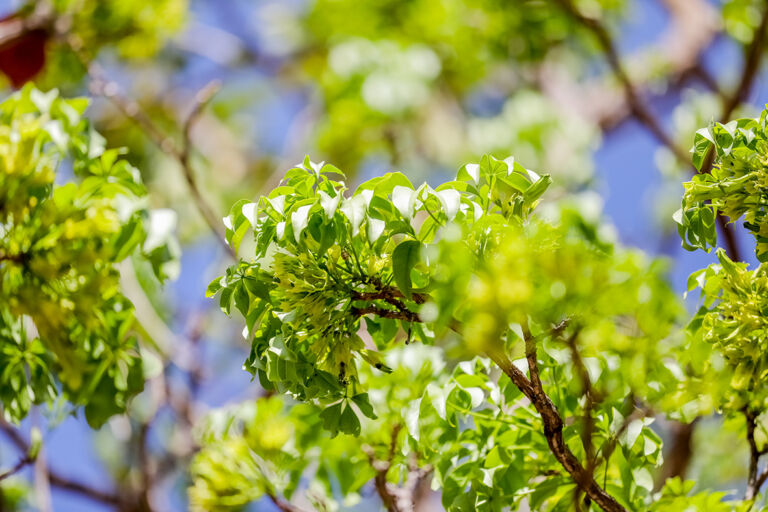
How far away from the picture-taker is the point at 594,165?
2.52 meters

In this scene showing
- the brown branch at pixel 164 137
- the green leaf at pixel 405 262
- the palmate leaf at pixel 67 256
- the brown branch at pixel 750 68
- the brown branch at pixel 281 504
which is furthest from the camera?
the brown branch at pixel 750 68

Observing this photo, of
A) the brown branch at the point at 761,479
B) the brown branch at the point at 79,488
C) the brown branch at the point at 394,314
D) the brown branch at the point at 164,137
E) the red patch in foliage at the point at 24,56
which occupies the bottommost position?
the brown branch at the point at 79,488

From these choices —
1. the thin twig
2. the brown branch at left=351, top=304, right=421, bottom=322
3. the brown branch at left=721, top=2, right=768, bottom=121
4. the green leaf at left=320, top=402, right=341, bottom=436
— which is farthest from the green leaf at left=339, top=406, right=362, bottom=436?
the brown branch at left=721, top=2, right=768, bottom=121

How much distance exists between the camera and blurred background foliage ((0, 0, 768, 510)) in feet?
5.91

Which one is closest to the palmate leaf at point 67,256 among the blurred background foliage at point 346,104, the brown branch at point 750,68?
the blurred background foliage at point 346,104

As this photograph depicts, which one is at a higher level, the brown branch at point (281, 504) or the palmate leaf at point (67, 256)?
the palmate leaf at point (67, 256)

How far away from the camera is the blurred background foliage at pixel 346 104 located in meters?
1.80

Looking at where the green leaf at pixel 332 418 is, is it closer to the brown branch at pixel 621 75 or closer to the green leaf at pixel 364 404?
the green leaf at pixel 364 404

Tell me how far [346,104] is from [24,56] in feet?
4.16

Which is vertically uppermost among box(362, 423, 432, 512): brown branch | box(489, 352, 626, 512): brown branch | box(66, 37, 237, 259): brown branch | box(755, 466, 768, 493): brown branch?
box(66, 37, 237, 259): brown branch

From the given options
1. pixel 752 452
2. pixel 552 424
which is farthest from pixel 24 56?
pixel 752 452

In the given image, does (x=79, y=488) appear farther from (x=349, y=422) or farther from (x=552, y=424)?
(x=552, y=424)

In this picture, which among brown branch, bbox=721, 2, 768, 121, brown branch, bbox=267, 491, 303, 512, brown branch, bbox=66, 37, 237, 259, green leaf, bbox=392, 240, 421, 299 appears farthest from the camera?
brown branch, bbox=721, 2, 768, 121

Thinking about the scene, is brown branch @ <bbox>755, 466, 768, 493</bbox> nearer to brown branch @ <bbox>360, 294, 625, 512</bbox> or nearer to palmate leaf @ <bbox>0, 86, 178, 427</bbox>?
brown branch @ <bbox>360, 294, 625, 512</bbox>
